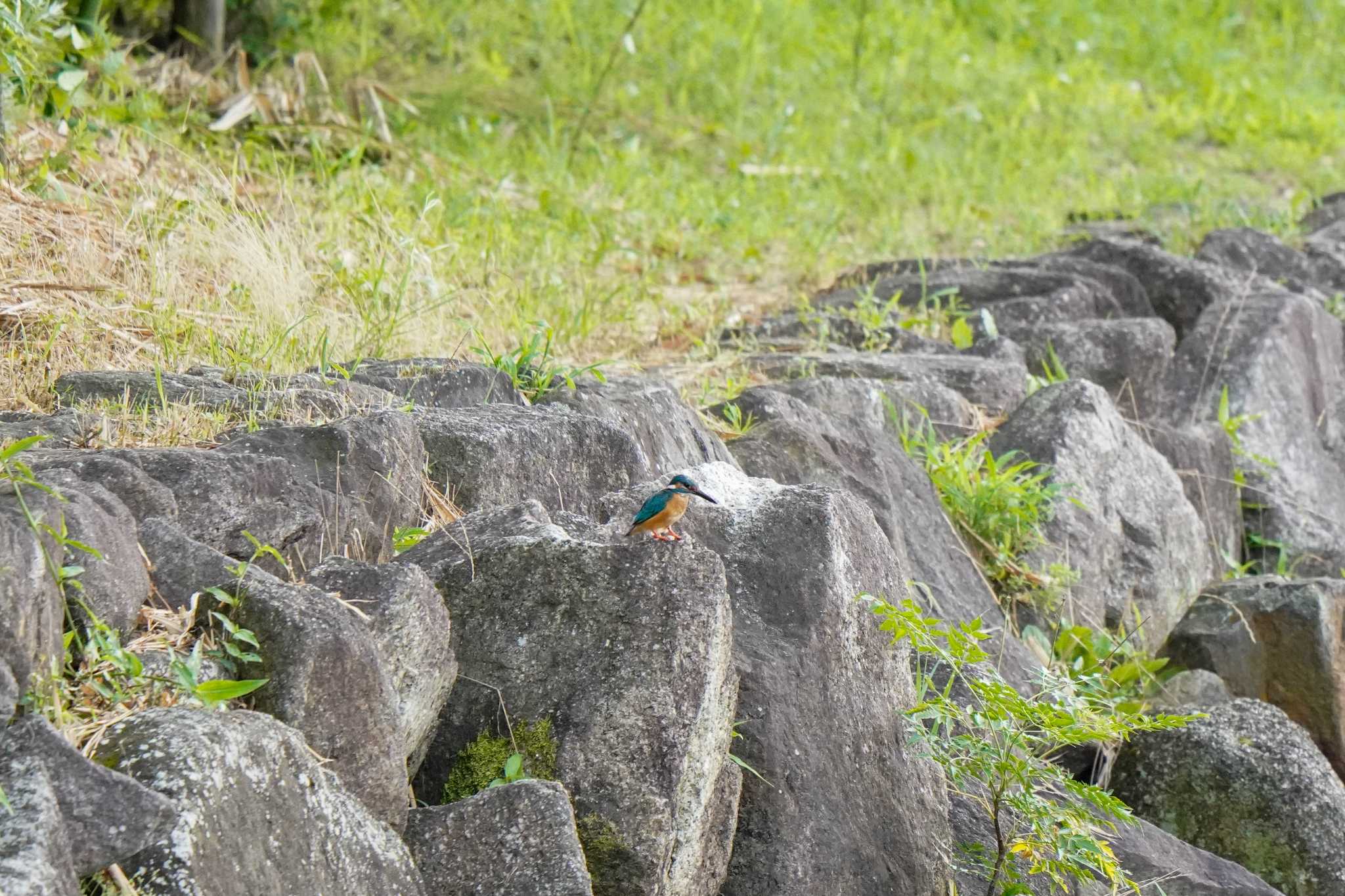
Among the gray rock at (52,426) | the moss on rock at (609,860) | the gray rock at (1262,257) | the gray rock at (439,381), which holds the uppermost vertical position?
the gray rock at (1262,257)

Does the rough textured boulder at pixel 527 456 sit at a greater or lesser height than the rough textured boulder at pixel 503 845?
greater

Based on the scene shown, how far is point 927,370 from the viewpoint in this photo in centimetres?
509

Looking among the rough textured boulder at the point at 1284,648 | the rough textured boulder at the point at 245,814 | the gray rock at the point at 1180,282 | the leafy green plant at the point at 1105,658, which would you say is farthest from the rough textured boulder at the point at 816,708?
the gray rock at the point at 1180,282

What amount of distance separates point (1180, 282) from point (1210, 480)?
4.77 ft

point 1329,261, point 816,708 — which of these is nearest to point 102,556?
point 816,708

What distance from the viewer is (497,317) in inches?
186

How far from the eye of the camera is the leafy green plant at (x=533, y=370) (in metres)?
3.70

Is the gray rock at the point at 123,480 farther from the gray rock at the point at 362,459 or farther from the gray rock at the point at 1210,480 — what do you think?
the gray rock at the point at 1210,480

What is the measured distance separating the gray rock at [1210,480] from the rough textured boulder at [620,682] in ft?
11.0

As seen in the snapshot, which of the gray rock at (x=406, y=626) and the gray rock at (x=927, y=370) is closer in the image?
the gray rock at (x=406, y=626)

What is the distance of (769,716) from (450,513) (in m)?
0.84

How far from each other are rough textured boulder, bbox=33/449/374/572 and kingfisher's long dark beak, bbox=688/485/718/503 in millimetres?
694

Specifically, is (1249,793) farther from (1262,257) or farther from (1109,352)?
(1262,257)

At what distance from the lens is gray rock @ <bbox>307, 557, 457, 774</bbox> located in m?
2.40
